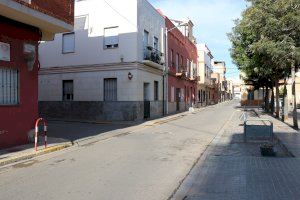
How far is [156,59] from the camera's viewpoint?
30031 millimetres

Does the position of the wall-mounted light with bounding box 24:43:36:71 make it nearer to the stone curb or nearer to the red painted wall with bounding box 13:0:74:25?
the red painted wall with bounding box 13:0:74:25

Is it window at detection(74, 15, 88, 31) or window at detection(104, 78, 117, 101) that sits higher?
window at detection(74, 15, 88, 31)

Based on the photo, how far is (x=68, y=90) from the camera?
92.9 ft

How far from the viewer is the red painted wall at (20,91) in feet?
41.3

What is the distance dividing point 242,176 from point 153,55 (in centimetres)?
2121


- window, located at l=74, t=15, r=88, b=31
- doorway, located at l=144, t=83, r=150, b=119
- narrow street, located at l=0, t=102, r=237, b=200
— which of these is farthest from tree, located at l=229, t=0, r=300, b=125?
window, located at l=74, t=15, r=88, b=31

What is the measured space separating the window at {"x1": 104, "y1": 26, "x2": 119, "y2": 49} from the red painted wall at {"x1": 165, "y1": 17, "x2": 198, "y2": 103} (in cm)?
921

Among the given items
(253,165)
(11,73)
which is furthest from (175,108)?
(253,165)

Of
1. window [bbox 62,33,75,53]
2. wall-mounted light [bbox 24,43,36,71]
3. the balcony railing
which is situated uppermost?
window [bbox 62,33,75,53]

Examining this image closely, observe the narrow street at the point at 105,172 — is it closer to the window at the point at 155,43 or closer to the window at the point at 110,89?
the window at the point at 110,89

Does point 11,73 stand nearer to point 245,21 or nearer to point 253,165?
point 253,165

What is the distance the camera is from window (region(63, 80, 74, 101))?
28.1 m

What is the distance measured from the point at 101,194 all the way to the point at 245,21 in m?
13.5

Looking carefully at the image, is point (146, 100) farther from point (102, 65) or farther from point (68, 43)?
point (68, 43)
